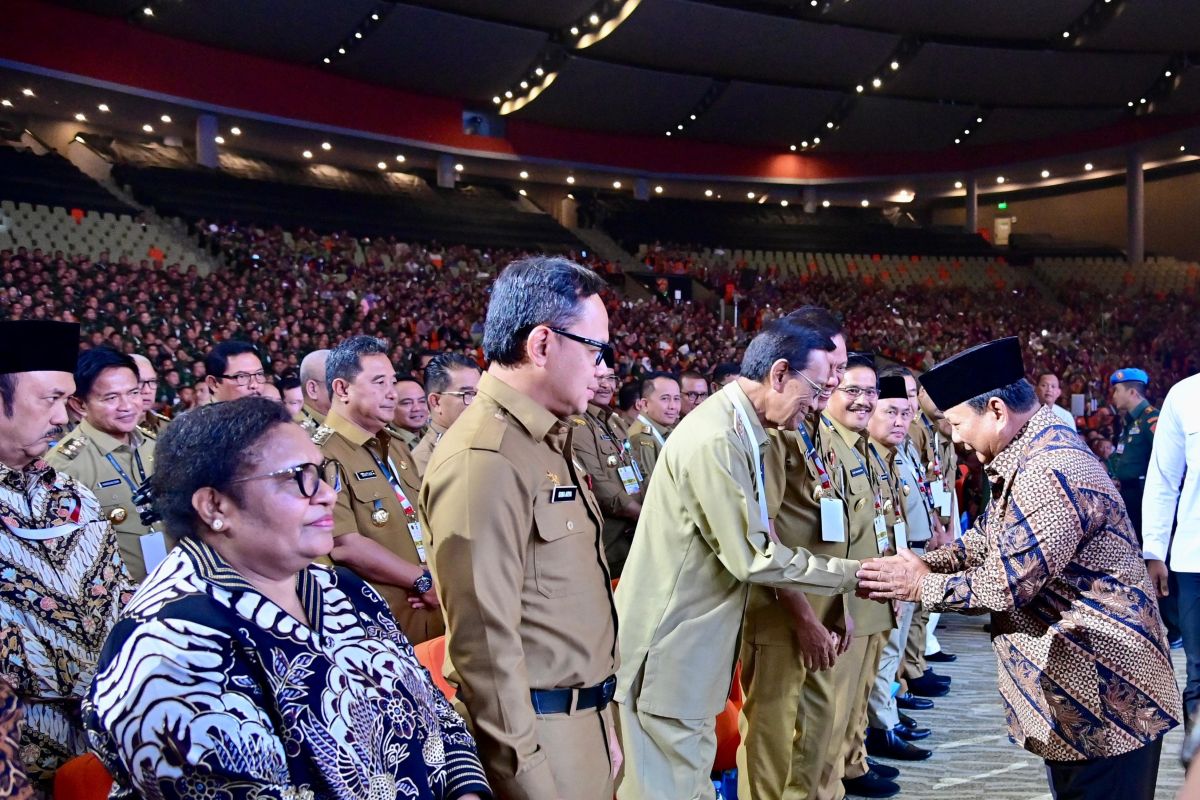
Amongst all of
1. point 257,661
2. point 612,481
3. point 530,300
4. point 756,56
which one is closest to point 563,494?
point 530,300

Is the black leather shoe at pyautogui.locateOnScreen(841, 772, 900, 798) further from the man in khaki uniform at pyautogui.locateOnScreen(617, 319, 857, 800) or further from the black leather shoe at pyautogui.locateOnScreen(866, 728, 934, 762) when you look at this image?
the man in khaki uniform at pyautogui.locateOnScreen(617, 319, 857, 800)

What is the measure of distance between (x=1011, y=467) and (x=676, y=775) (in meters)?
1.25

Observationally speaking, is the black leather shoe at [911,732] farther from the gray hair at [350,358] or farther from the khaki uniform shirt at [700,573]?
the gray hair at [350,358]

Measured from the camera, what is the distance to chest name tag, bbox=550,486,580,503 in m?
1.92

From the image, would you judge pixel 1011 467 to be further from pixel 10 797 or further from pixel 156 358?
pixel 156 358

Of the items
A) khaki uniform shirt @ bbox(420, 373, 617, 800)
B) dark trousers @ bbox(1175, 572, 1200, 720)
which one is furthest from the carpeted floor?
khaki uniform shirt @ bbox(420, 373, 617, 800)

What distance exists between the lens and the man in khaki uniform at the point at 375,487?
3.38 meters

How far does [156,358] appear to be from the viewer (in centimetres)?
1112

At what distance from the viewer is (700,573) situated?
8.99 ft

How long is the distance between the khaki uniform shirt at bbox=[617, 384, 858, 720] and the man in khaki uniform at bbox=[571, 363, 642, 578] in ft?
9.15

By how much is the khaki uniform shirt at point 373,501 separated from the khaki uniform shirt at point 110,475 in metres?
0.63

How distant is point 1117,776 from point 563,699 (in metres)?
1.49

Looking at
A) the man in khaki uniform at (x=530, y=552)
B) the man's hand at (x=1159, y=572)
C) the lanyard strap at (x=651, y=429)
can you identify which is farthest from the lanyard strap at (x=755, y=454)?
the lanyard strap at (x=651, y=429)

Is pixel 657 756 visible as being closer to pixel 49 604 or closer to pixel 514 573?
pixel 514 573
